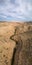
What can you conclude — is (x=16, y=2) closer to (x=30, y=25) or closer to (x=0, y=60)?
(x=30, y=25)

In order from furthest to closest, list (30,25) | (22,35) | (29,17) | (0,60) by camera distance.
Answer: (30,25)
(29,17)
(22,35)
(0,60)

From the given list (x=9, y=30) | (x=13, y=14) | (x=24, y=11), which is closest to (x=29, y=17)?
(x=24, y=11)

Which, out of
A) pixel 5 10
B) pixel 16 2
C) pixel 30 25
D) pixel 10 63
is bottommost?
pixel 10 63

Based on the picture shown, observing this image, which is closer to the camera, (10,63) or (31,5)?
(10,63)

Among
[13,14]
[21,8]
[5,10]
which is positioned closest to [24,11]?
[21,8]

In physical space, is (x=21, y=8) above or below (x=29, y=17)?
above

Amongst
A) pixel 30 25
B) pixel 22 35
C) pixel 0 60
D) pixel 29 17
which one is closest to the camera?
pixel 0 60

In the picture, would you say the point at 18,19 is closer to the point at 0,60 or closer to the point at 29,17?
the point at 29,17
